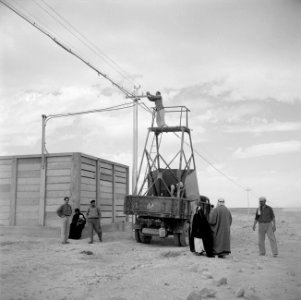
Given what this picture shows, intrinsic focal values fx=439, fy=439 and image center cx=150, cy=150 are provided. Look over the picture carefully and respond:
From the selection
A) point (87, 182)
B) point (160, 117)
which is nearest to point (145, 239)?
point (87, 182)

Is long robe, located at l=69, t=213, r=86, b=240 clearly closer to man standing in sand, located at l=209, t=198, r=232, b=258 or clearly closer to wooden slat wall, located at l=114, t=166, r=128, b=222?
wooden slat wall, located at l=114, t=166, r=128, b=222

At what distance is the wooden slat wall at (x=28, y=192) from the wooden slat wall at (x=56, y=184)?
1.45 ft

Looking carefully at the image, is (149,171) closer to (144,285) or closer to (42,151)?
(42,151)

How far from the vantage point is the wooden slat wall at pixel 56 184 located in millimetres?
15305

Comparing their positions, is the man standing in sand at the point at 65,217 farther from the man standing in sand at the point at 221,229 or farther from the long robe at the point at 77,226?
the man standing in sand at the point at 221,229

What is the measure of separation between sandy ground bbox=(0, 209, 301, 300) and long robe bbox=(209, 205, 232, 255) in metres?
0.33

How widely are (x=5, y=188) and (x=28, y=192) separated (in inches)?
37.8

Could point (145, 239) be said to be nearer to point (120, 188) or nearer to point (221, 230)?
point (221, 230)

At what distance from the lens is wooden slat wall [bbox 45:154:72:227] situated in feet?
50.2

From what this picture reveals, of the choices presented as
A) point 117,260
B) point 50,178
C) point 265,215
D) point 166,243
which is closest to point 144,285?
point 117,260

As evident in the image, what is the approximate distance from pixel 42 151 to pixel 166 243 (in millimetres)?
5540

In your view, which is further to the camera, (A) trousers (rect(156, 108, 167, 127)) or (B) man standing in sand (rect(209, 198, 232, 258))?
(A) trousers (rect(156, 108, 167, 127))

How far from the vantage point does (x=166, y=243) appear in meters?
15.0

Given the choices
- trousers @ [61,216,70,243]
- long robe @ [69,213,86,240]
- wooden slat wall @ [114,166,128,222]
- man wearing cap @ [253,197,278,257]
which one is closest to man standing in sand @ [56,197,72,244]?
trousers @ [61,216,70,243]
